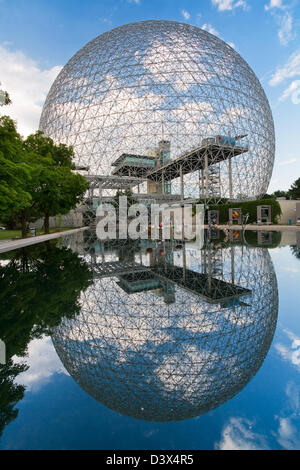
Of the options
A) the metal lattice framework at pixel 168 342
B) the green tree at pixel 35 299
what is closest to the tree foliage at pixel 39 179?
the green tree at pixel 35 299

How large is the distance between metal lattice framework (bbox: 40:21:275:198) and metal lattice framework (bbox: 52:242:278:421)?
1264 inches

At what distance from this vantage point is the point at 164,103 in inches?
1444

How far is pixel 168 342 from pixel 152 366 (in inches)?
22.9

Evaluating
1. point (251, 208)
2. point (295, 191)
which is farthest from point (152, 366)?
point (295, 191)

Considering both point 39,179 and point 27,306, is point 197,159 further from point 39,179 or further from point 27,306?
point 27,306

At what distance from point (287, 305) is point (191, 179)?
124ft

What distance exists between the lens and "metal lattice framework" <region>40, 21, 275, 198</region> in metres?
36.8

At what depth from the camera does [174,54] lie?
125 feet

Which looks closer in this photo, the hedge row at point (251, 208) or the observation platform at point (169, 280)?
the observation platform at point (169, 280)

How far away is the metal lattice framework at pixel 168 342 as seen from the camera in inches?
100

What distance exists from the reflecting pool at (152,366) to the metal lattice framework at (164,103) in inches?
1284

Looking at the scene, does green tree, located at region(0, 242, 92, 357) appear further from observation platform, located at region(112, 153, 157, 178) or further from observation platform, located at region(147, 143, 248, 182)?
observation platform, located at region(112, 153, 157, 178)

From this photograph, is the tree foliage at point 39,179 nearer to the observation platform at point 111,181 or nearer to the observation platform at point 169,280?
the observation platform at point 111,181
